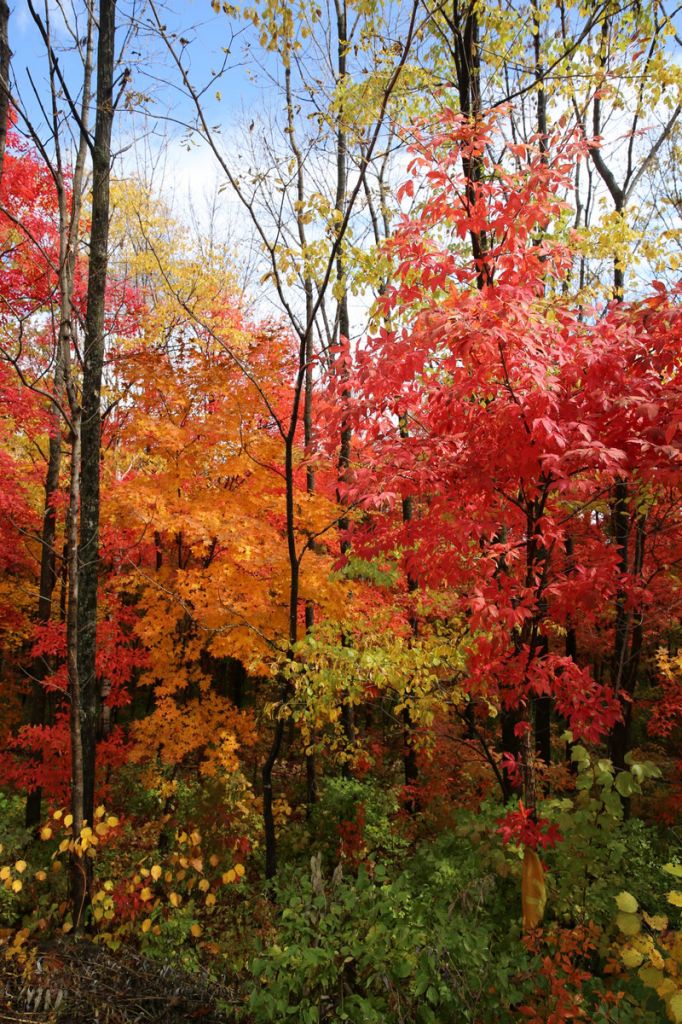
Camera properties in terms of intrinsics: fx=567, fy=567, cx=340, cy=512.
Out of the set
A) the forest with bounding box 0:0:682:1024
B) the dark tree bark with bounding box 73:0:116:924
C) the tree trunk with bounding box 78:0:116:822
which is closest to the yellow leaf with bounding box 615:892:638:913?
the forest with bounding box 0:0:682:1024

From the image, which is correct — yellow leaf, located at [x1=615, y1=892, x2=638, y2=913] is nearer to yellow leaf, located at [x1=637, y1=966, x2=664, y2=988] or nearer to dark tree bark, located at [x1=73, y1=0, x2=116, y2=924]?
yellow leaf, located at [x1=637, y1=966, x2=664, y2=988]

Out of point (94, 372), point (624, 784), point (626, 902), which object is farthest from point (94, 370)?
point (626, 902)

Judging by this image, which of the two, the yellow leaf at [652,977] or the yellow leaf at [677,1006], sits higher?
the yellow leaf at [677,1006]

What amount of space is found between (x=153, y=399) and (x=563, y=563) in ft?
21.4

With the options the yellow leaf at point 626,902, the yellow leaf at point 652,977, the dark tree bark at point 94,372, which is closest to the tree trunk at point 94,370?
the dark tree bark at point 94,372

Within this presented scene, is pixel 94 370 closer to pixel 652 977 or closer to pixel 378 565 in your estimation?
pixel 378 565

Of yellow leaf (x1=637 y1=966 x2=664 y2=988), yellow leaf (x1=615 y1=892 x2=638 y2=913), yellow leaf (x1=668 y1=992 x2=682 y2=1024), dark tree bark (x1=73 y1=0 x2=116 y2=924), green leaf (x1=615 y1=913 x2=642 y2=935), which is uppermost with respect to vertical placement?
dark tree bark (x1=73 y1=0 x2=116 y2=924)

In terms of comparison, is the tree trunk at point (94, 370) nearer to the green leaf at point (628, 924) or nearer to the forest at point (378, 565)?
the forest at point (378, 565)

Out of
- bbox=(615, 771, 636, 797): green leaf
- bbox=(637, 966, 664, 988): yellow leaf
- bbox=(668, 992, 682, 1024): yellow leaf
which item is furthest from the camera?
bbox=(615, 771, 636, 797): green leaf

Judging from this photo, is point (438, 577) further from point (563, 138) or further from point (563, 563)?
point (563, 138)

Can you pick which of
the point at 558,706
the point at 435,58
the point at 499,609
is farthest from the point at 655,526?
the point at 435,58

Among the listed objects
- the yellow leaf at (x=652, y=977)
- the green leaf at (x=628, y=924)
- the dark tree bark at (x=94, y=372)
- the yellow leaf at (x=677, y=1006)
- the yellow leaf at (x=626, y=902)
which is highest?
the dark tree bark at (x=94, y=372)

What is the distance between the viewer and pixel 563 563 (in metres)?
4.41

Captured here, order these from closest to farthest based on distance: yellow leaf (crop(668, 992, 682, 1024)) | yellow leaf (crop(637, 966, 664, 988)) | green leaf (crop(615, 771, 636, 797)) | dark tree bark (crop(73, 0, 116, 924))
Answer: yellow leaf (crop(668, 992, 682, 1024))
yellow leaf (crop(637, 966, 664, 988))
green leaf (crop(615, 771, 636, 797))
dark tree bark (crop(73, 0, 116, 924))
